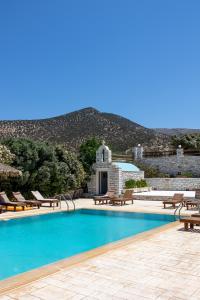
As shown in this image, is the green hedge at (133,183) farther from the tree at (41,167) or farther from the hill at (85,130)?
the hill at (85,130)

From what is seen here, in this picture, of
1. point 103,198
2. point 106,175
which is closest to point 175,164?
point 106,175

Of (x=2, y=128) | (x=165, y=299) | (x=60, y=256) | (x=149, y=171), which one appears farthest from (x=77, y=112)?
(x=165, y=299)

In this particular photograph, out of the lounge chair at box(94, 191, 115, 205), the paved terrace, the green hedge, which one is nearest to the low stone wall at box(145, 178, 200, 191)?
the green hedge

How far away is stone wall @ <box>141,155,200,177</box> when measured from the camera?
2992 centimetres

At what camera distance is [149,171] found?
2961 cm

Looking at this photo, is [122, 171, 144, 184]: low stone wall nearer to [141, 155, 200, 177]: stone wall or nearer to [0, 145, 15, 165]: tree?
[141, 155, 200, 177]: stone wall

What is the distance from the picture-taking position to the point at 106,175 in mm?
24109

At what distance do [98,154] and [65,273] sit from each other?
18630 mm

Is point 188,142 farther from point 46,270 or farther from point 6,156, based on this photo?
point 46,270

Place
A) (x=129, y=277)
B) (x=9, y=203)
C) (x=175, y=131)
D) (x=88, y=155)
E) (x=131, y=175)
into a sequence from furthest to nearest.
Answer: (x=175, y=131), (x=131, y=175), (x=88, y=155), (x=9, y=203), (x=129, y=277)

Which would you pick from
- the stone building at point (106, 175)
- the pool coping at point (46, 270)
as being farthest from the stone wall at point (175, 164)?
the pool coping at point (46, 270)

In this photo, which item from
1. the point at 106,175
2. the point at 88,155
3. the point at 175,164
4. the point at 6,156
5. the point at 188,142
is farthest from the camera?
the point at 188,142

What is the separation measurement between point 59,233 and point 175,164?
2119 cm

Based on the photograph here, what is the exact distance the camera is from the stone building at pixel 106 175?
76.1ft
